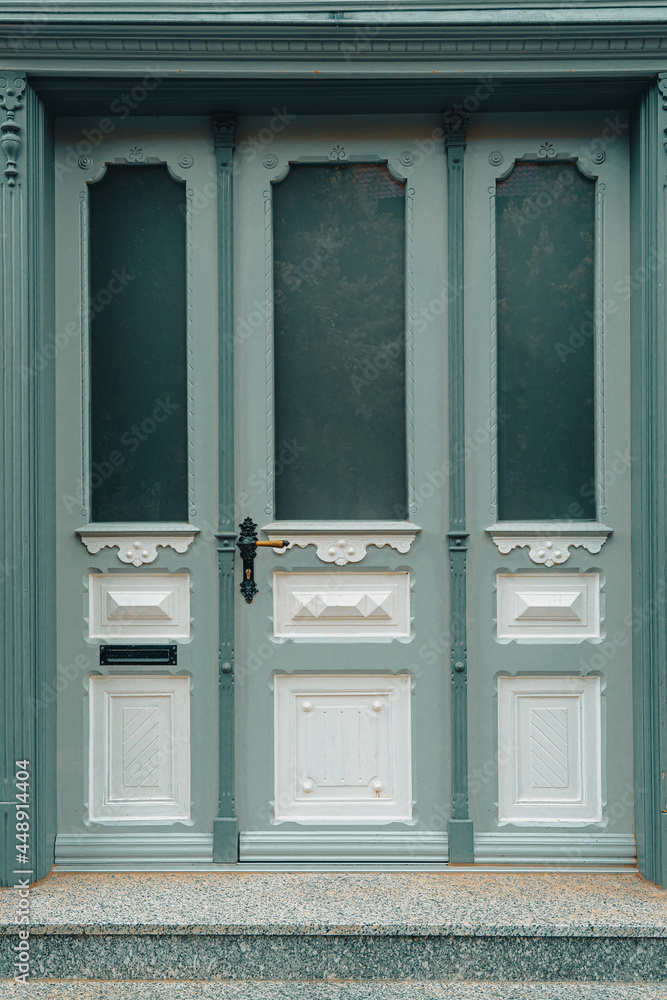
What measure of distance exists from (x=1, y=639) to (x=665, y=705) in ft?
10.6

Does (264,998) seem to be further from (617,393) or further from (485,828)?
(617,393)

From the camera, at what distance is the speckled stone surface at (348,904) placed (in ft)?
11.2

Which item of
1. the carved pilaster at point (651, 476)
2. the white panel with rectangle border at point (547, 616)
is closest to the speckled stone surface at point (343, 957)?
the carved pilaster at point (651, 476)

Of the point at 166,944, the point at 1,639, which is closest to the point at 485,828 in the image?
the point at 166,944

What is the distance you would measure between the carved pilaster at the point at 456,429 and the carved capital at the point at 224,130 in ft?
3.56

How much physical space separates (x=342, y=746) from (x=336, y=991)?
1076 millimetres

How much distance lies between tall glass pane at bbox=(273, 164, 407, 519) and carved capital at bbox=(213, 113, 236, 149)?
1.12 feet

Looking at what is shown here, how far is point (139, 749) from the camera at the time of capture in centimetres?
402

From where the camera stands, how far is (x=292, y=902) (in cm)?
358

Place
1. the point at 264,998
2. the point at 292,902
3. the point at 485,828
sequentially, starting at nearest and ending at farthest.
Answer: the point at 264,998, the point at 292,902, the point at 485,828

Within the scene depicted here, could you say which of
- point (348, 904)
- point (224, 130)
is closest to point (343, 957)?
point (348, 904)

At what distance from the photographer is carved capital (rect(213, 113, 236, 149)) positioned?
396 cm

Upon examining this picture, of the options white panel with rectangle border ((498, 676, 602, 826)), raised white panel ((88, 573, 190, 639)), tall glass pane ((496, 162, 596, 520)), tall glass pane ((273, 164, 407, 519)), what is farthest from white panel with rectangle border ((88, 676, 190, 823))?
tall glass pane ((496, 162, 596, 520))

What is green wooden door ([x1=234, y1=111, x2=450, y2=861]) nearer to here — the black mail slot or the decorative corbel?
the black mail slot
